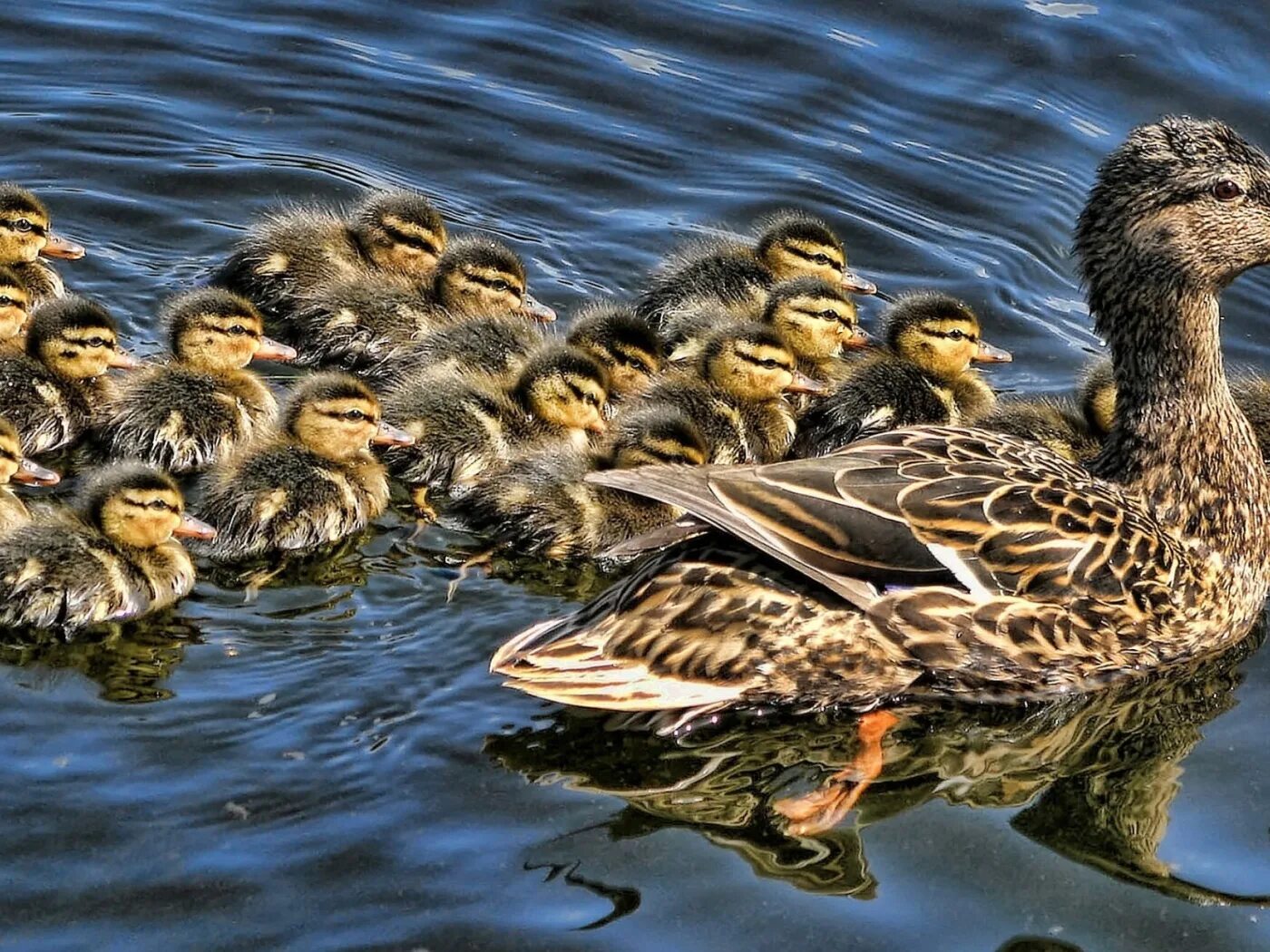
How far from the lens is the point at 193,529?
17.4 feet

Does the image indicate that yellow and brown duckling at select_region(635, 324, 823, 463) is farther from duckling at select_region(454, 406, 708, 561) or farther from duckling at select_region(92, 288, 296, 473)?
duckling at select_region(92, 288, 296, 473)

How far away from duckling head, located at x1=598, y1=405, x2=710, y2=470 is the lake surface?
0.37 meters

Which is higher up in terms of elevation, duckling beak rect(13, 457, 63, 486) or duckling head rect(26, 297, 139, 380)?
duckling head rect(26, 297, 139, 380)

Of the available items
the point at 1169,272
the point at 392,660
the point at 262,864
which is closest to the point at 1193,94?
the point at 1169,272

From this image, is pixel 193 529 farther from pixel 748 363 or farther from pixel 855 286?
pixel 855 286

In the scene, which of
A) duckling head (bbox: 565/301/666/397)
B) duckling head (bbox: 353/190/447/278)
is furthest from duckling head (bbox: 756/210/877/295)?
duckling head (bbox: 353/190/447/278)

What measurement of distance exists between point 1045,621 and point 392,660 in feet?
5.15

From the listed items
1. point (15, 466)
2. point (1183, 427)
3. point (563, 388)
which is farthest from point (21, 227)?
point (1183, 427)

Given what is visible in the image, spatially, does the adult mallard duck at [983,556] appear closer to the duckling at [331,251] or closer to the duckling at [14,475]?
the duckling at [14,475]

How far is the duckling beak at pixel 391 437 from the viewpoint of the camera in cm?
573

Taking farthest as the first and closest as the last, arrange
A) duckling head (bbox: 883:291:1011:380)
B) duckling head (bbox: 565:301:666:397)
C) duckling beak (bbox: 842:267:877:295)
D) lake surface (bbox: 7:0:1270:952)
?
duckling beak (bbox: 842:267:877:295)
duckling head (bbox: 883:291:1011:380)
duckling head (bbox: 565:301:666:397)
lake surface (bbox: 7:0:1270:952)

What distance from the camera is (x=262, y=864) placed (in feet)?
13.8

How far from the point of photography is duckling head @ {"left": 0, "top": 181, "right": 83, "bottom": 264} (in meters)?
6.30

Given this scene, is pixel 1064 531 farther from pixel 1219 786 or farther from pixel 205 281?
pixel 205 281
